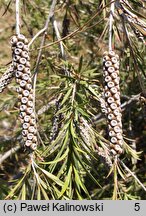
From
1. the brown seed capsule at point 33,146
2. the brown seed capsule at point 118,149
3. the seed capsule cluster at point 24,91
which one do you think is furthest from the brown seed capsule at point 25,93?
the brown seed capsule at point 118,149

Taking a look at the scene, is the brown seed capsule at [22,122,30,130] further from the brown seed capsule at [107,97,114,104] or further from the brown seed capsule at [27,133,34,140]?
the brown seed capsule at [107,97,114,104]

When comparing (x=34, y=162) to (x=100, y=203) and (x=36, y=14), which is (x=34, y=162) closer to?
(x=100, y=203)

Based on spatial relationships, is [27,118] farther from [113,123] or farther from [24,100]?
[113,123]

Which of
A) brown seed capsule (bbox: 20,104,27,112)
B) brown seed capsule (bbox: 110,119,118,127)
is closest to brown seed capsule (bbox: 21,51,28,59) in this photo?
brown seed capsule (bbox: 20,104,27,112)

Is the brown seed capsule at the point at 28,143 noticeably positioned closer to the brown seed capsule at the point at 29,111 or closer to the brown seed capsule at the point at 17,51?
the brown seed capsule at the point at 29,111

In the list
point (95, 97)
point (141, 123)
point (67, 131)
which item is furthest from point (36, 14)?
point (67, 131)

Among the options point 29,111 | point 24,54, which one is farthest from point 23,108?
point 24,54
